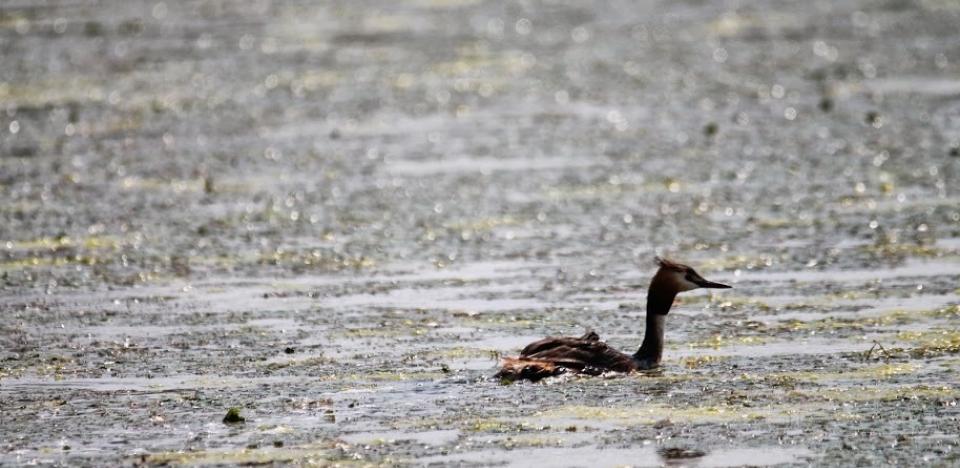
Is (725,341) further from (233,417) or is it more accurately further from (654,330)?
(233,417)

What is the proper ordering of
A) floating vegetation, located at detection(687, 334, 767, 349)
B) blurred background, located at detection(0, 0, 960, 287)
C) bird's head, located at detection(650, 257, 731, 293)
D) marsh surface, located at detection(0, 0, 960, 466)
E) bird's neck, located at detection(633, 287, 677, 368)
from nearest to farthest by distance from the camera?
marsh surface, located at detection(0, 0, 960, 466) → bird's neck, located at detection(633, 287, 677, 368) → bird's head, located at detection(650, 257, 731, 293) → floating vegetation, located at detection(687, 334, 767, 349) → blurred background, located at detection(0, 0, 960, 287)

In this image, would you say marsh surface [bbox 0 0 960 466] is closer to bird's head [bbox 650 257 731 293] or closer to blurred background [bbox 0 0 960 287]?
blurred background [bbox 0 0 960 287]

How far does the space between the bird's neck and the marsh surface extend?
0.11m

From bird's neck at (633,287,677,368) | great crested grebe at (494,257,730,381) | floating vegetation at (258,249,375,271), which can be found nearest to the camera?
great crested grebe at (494,257,730,381)

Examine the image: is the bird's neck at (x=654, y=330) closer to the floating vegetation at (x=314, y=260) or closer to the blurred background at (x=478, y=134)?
the blurred background at (x=478, y=134)

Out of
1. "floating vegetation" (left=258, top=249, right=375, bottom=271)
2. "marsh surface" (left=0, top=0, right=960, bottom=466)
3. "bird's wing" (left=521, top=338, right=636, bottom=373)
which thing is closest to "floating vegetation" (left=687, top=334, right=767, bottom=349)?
"marsh surface" (left=0, top=0, right=960, bottom=466)

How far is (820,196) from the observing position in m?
18.6

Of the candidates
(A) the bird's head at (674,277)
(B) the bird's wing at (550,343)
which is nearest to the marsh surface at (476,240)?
(B) the bird's wing at (550,343)

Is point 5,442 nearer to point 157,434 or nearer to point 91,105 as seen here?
point 157,434

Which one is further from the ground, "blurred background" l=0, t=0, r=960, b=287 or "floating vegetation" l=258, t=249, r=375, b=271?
"blurred background" l=0, t=0, r=960, b=287

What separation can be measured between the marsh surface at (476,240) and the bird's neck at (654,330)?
0.11 m

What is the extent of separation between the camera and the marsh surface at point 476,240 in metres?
11.2

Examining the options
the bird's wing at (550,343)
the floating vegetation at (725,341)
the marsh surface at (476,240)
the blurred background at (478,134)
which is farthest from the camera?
the blurred background at (478,134)

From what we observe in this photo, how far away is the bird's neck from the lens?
41.1 ft
